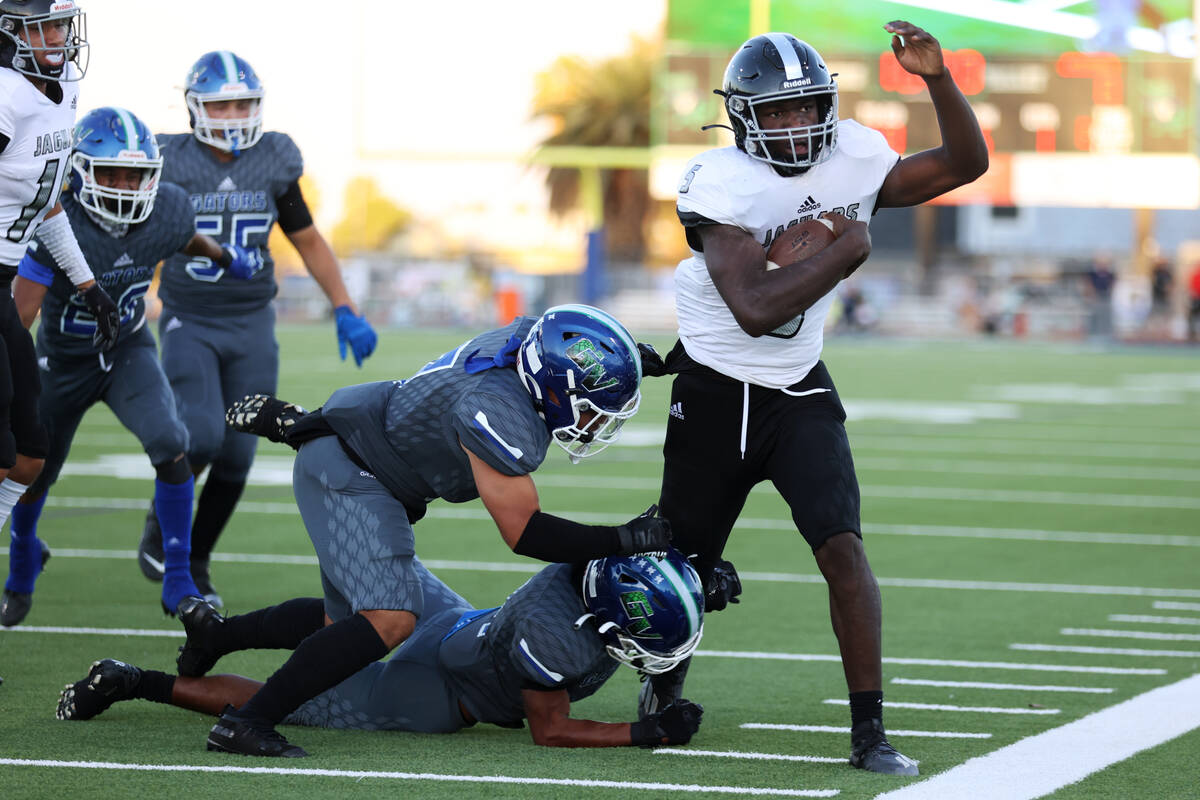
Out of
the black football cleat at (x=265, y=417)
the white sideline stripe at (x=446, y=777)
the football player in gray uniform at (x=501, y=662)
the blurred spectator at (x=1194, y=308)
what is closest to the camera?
the white sideline stripe at (x=446, y=777)

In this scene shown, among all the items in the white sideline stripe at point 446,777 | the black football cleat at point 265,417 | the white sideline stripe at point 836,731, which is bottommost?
the white sideline stripe at point 836,731

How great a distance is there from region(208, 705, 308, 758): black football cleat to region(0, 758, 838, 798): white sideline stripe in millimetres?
96

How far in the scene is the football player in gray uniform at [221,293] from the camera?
7160 millimetres

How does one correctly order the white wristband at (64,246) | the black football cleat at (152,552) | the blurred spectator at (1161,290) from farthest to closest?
the blurred spectator at (1161,290)
the black football cleat at (152,552)
the white wristband at (64,246)

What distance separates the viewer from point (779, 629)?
22.0ft

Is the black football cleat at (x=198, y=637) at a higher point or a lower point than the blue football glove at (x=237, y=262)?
lower

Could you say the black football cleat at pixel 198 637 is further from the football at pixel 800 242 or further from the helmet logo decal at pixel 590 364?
the football at pixel 800 242

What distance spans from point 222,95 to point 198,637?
3.08 m

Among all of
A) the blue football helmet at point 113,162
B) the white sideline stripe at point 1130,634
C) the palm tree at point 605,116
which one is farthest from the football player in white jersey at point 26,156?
the palm tree at point 605,116

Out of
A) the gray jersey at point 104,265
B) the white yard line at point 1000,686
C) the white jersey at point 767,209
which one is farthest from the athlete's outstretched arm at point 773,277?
the gray jersey at point 104,265

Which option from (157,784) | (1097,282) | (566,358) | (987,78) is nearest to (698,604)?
(566,358)

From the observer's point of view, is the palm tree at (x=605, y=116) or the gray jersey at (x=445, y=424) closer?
the gray jersey at (x=445, y=424)

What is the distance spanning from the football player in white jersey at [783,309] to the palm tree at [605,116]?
5029cm

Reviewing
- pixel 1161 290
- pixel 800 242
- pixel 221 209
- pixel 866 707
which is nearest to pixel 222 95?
pixel 221 209
